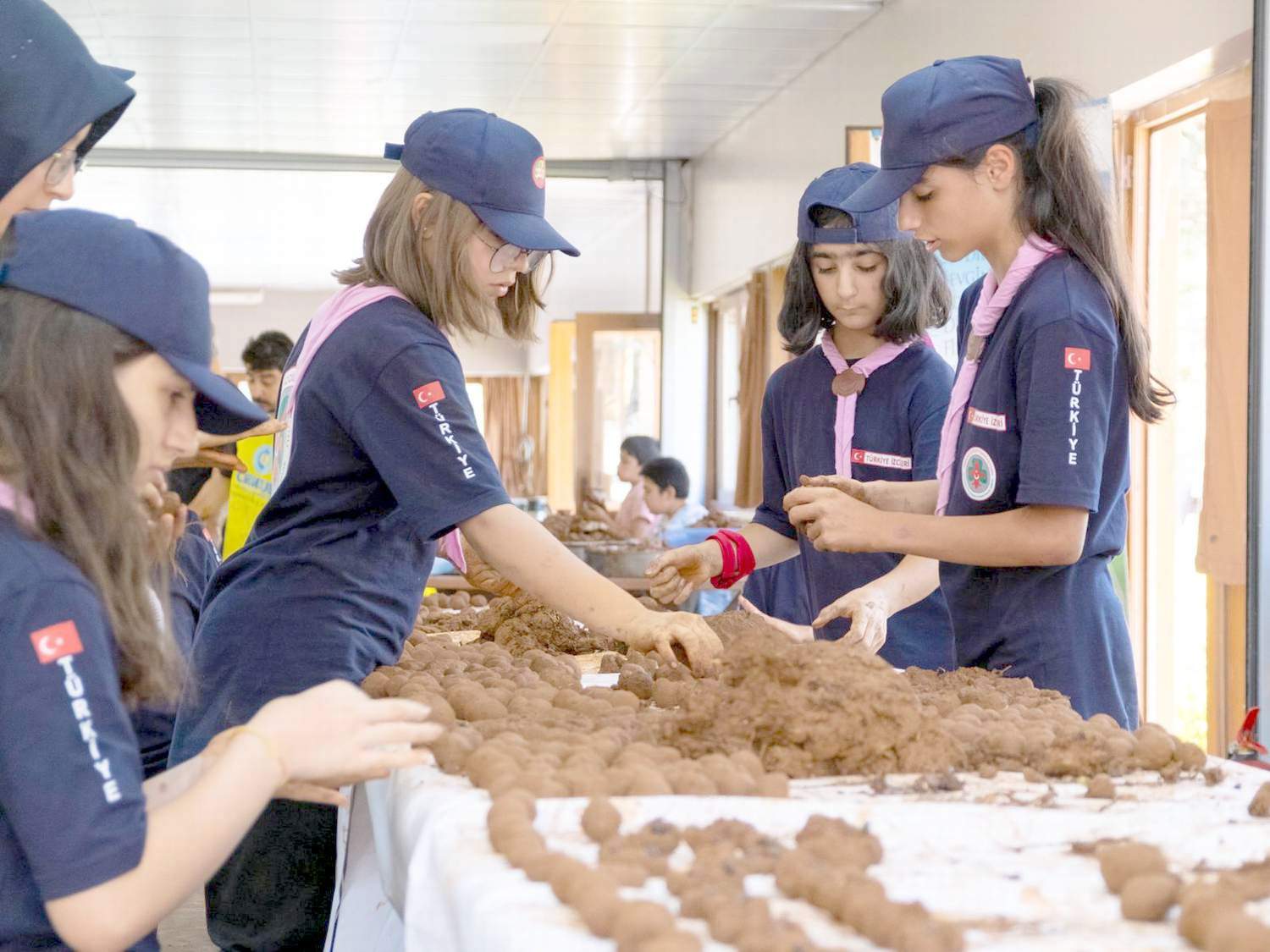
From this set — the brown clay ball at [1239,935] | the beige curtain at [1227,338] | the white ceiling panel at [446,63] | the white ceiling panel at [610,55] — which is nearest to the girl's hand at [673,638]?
the brown clay ball at [1239,935]

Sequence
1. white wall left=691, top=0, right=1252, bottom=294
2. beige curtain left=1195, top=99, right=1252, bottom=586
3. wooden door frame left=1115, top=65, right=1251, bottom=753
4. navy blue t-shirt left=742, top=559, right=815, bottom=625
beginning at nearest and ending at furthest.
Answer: navy blue t-shirt left=742, top=559, right=815, bottom=625
beige curtain left=1195, top=99, right=1252, bottom=586
white wall left=691, top=0, right=1252, bottom=294
wooden door frame left=1115, top=65, right=1251, bottom=753

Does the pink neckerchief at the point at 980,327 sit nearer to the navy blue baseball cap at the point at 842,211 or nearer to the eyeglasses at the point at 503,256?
the navy blue baseball cap at the point at 842,211

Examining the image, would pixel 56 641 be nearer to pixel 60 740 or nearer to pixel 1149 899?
pixel 60 740

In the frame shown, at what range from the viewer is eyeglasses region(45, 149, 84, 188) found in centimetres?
166

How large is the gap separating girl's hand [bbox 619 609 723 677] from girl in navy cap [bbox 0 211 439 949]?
1.41 feet

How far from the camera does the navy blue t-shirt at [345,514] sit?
163cm

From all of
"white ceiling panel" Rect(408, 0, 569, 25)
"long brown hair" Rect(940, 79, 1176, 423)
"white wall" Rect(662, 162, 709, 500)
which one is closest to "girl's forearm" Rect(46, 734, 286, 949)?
"long brown hair" Rect(940, 79, 1176, 423)

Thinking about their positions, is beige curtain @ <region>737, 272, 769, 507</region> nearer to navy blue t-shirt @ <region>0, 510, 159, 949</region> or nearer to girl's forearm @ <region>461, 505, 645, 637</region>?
girl's forearm @ <region>461, 505, 645, 637</region>

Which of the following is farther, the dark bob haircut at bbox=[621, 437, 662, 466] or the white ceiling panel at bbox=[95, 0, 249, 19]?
the dark bob haircut at bbox=[621, 437, 662, 466]

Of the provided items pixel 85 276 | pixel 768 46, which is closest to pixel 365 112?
pixel 768 46

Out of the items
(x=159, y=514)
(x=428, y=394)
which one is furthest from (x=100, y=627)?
(x=428, y=394)

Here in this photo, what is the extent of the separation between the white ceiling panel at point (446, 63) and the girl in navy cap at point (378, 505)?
15.6 ft

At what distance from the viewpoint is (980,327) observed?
184cm

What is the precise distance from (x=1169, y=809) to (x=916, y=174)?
37.2 inches
